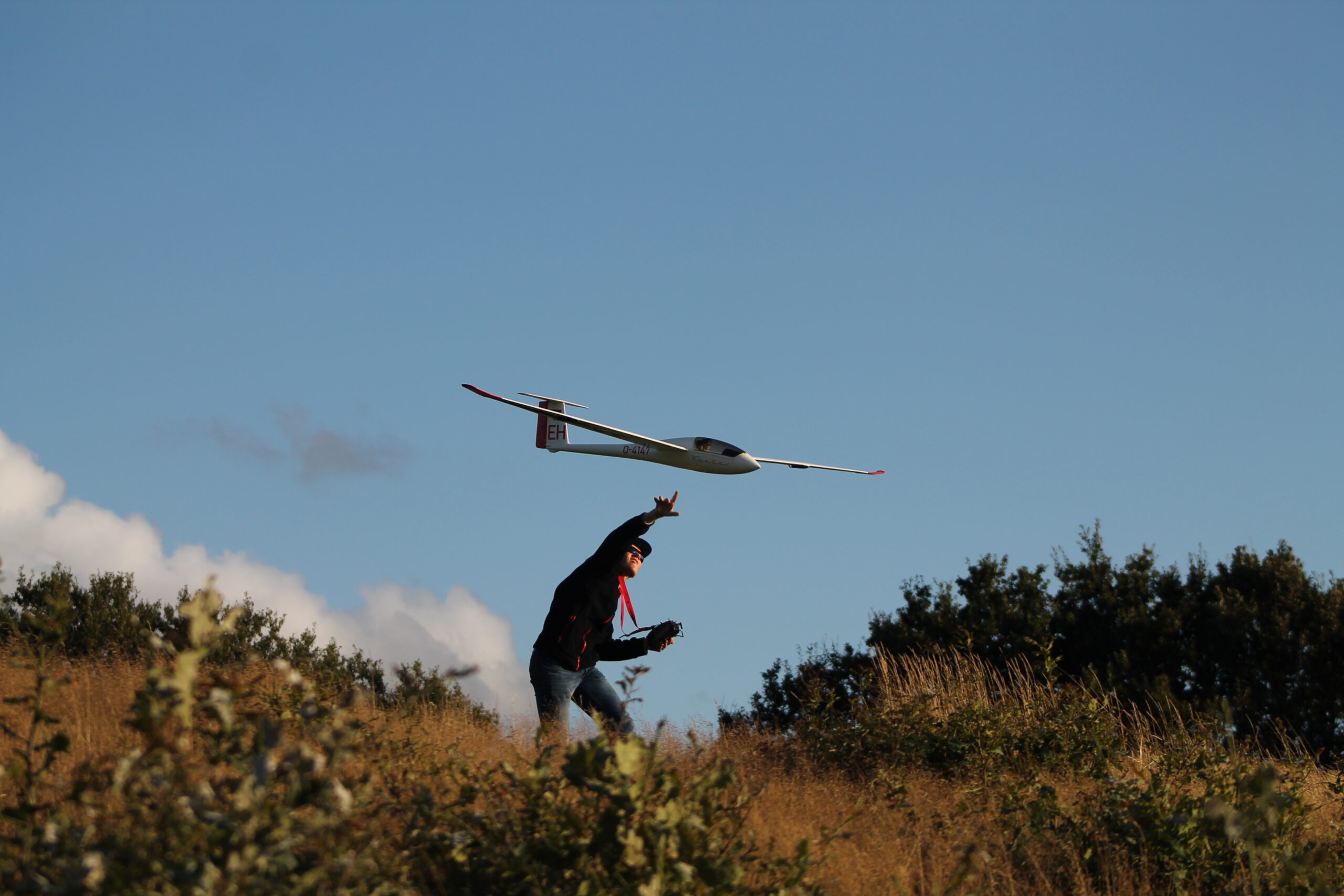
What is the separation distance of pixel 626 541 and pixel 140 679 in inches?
156

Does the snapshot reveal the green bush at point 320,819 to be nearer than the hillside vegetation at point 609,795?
Yes

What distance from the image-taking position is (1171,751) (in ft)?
23.7

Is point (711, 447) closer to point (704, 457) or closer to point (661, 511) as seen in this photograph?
point (704, 457)

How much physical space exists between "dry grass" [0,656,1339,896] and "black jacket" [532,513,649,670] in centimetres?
61

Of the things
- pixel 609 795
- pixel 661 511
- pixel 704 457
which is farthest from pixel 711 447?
pixel 609 795

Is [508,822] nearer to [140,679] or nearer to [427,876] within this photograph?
[427,876]

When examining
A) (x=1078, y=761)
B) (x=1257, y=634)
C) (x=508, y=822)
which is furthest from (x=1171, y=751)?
(x=1257, y=634)

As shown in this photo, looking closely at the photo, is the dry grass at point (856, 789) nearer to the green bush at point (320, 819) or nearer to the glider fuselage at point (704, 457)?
the green bush at point (320, 819)

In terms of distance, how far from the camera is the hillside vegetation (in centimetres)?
285

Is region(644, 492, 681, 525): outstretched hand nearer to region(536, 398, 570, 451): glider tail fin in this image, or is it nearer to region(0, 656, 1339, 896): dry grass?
region(0, 656, 1339, 896): dry grass

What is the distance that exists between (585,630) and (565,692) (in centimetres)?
44

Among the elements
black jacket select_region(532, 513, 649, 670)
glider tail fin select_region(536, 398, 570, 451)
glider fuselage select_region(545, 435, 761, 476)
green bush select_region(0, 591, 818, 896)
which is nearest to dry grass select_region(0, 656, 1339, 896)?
green bush select_region(0, 591, 818, 896)

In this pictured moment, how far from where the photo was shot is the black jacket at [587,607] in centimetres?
718

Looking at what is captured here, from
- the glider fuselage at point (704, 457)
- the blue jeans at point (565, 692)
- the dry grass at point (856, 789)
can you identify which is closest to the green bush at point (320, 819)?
the dry grass at point (856, 789)
